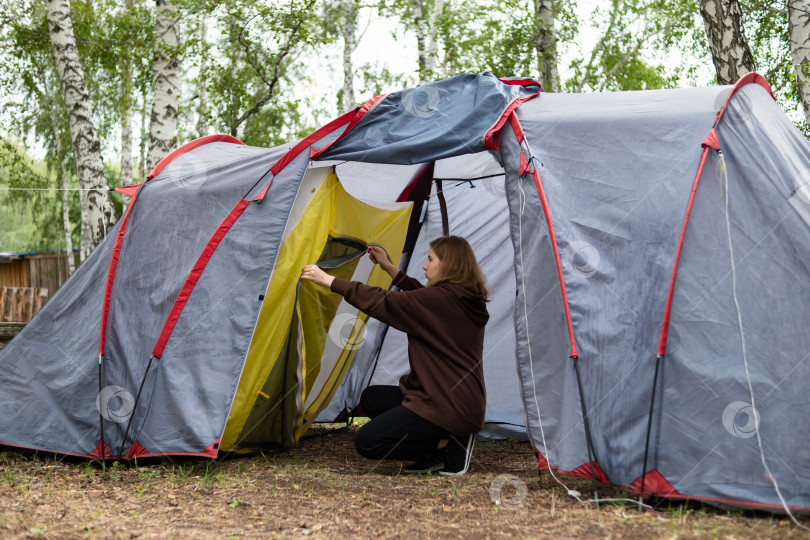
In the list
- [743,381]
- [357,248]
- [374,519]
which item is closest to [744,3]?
[357,248]

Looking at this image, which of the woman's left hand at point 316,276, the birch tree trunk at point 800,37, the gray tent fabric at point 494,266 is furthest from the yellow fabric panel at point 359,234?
the birch tree trunk at point 800,37

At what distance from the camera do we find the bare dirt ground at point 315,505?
302 cm

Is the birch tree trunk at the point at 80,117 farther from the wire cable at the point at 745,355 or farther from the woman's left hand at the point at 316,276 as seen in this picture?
the wire cable at the point at 745,355

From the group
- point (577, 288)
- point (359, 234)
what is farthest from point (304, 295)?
point (577, 288)

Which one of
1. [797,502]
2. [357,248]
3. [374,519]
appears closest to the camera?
[797,502]

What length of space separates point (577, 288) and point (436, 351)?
0.84m

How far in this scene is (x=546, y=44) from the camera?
9.86 m

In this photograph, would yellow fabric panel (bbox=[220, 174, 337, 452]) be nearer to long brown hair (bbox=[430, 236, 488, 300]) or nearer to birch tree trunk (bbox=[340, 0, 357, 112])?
long brown hair (bbox=[430, 236, 488, 300])

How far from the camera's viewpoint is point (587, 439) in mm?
3338

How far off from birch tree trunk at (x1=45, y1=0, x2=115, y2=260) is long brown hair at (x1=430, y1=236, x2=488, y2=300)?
542 centimetres

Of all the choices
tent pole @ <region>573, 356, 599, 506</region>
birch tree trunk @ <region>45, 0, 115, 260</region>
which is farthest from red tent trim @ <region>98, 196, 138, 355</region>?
birch tree trunk @ <region>45, 0, 115, 260</region>

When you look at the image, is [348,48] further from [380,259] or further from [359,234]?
[380,259]

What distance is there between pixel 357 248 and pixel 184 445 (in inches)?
64.6

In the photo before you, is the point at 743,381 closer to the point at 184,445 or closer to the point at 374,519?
the point at 374,519
